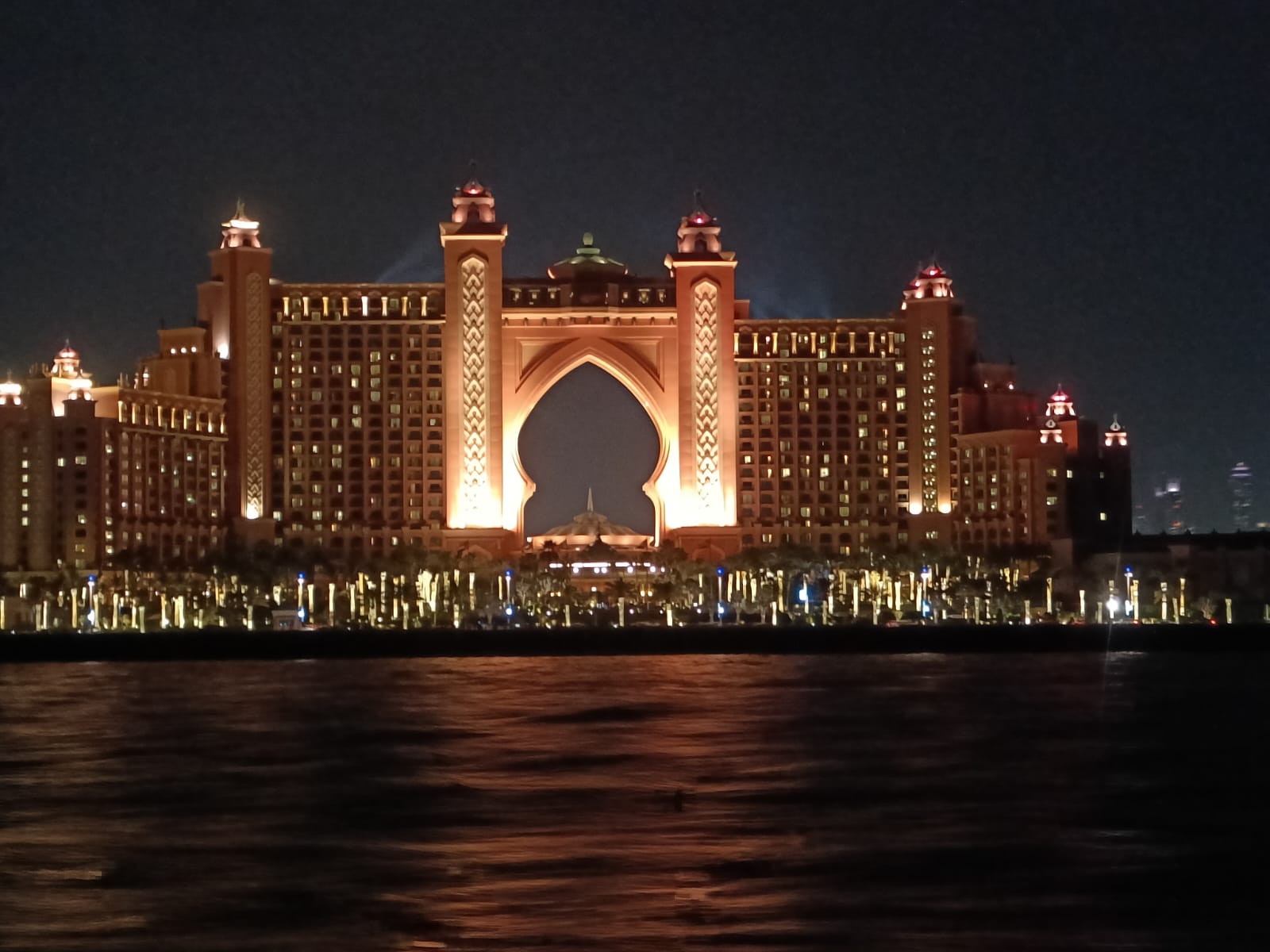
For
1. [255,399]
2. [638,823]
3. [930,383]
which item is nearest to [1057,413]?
[930,383]

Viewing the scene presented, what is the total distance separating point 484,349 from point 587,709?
72599 millimetres

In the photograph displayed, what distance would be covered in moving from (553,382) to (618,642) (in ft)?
109

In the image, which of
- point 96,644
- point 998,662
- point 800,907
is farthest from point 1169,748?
point 96,644

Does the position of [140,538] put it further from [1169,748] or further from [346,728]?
[1169,748]

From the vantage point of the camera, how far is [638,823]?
31.8 meters

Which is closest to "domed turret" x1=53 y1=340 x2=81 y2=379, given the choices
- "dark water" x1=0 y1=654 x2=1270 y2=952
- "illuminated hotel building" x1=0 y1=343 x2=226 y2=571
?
"illuminated hotel building" x1=0 y1=343 x2=226 y2=571

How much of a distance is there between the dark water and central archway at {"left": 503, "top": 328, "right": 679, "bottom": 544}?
68973 millimetres

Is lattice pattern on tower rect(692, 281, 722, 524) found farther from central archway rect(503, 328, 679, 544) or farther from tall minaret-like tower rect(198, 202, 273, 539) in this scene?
tall minaret-like tower rect(198, 202, 273, 539)

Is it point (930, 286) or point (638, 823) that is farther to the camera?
point (930, 286)

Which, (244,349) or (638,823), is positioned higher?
(244,349)

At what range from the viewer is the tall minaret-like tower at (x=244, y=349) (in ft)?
419

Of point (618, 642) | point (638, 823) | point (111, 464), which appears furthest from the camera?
point (111, 464)

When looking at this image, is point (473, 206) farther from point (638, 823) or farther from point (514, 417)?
point (638, 823)

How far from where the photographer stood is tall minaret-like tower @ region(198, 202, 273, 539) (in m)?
128
